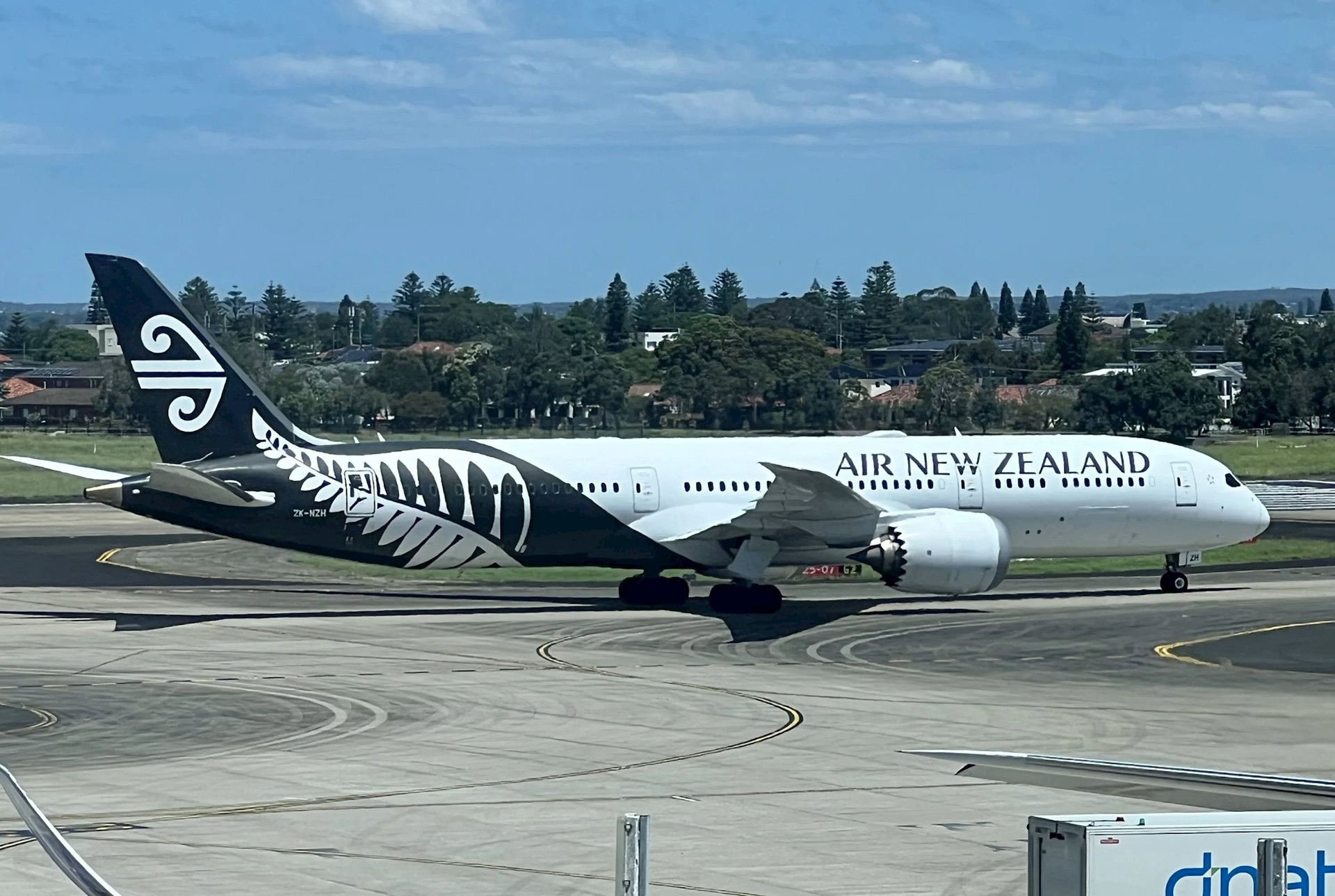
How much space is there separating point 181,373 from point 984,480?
703 inches

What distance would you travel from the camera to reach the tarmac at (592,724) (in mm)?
19016

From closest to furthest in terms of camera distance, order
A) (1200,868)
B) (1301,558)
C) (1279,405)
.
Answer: (1200,868) → (1301,558) → (1279,405)

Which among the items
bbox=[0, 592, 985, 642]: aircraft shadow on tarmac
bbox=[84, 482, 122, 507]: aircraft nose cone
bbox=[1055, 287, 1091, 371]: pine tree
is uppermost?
bbox=[1055, 287, 1091, 371]: pine tree

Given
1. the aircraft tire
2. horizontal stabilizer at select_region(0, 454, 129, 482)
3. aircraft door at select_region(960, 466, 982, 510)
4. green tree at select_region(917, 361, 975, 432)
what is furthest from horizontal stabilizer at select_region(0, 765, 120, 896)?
green tree at select_region(917, 361, 975, 432)

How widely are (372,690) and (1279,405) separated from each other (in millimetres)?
119027

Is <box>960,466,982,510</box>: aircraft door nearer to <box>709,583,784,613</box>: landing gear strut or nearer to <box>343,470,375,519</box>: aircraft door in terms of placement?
<box>709,583,784,613</box>: landing gear strut

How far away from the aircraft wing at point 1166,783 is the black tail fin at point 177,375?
3004 centimetres

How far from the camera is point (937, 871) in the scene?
18.4m

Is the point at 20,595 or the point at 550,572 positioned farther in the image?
the point at 550,572

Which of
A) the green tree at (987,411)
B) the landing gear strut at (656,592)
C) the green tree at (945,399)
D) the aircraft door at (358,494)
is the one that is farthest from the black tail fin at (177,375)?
the green tree at (987,411)

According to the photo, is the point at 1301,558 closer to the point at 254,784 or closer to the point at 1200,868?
the point at 254,784

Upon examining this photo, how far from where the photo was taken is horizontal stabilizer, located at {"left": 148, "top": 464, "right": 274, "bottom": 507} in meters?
38.2

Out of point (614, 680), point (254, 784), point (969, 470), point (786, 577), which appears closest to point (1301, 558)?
point (969, 470)

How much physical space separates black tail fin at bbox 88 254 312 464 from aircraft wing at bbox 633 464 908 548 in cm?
870
